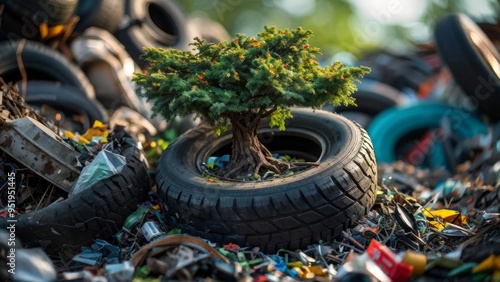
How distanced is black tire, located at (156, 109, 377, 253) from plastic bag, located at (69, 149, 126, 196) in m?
0.33

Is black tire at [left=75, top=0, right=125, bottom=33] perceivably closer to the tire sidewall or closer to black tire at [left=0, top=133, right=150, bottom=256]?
the tire sidewall

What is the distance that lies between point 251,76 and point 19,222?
175 centimetres

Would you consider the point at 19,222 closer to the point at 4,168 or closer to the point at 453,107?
the point at 4,168

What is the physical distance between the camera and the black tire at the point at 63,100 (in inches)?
212

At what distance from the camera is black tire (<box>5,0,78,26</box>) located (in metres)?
5.65

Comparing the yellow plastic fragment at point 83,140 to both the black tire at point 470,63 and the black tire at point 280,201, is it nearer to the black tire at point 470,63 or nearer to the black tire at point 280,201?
the black tire at point 280,201

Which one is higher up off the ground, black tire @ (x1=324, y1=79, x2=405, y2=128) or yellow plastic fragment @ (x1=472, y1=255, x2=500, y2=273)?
yellow plastic fragment @ (x1=472, y1=255, x2=500, y2=273)

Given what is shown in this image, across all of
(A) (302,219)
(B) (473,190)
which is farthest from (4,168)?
(B) (473,190)

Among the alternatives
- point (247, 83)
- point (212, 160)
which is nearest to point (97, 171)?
point (212, 160)

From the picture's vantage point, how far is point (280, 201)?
3.25 m

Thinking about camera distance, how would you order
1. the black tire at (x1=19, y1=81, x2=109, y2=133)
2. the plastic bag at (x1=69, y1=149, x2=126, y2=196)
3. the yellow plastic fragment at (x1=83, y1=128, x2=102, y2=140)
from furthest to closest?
the black tire at (x1=19, y1=81, x2=109, y2=133) < the yellow plastic fragment at (x1=83, y1=128, x2=102, y2=140) < the plastic bag at (x1=69, y1=149, x2=126, y2=196)

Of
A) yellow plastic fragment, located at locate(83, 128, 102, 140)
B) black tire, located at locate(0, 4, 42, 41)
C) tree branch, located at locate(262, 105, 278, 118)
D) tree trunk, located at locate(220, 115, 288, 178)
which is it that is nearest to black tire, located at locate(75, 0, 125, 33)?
black tire, located at locate(0, 4, 42, 41)

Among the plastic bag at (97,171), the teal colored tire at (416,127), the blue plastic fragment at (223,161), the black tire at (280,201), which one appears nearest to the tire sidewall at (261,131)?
the black tire at (280,201)

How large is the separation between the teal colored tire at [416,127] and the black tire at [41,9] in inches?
162
